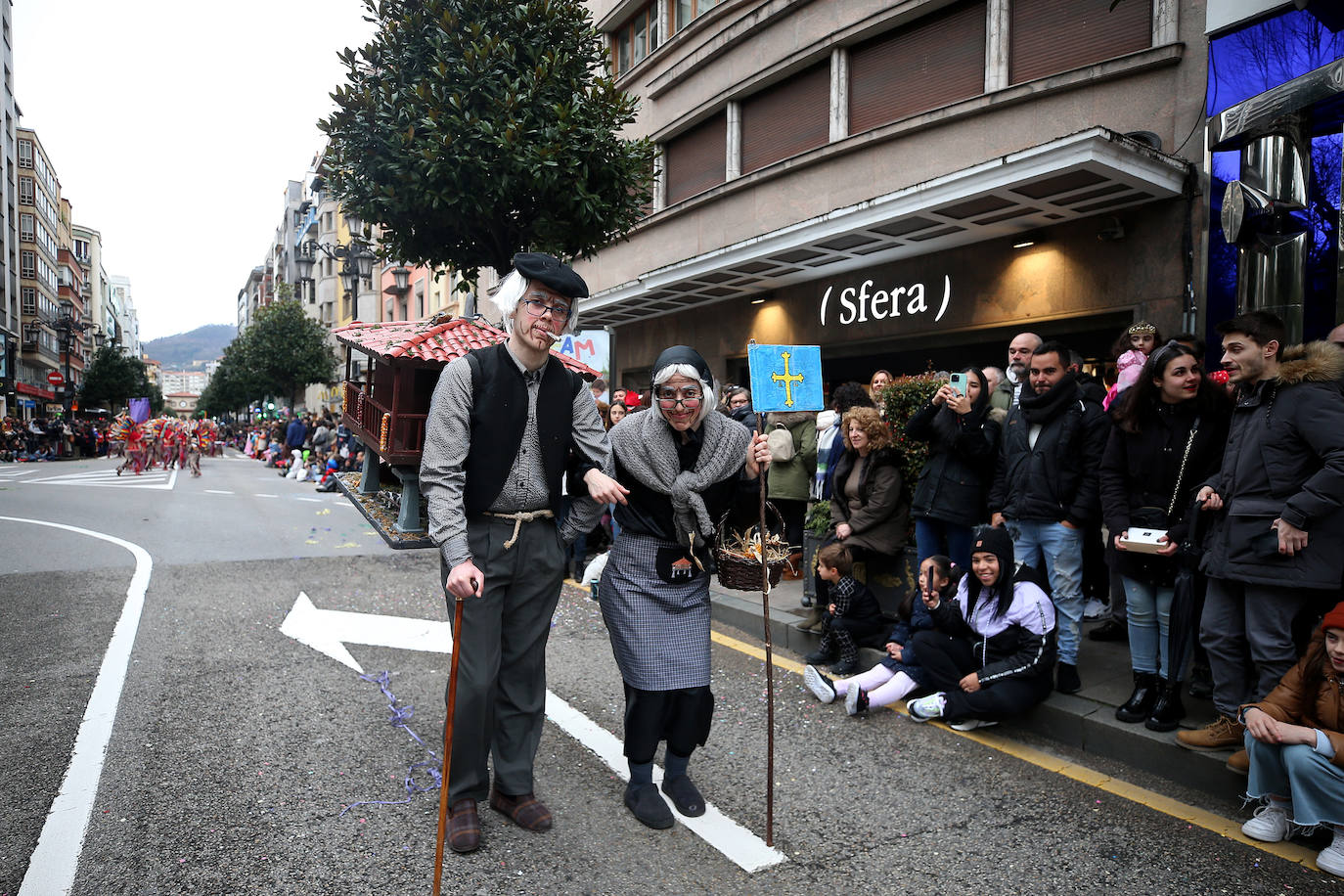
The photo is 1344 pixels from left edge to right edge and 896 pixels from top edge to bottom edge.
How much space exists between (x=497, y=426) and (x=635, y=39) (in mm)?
18474

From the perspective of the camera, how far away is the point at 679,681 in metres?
3.49

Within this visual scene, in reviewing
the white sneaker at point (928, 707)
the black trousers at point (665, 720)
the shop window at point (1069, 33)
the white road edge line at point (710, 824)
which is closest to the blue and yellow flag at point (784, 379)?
the black trousers at point (665, 720)

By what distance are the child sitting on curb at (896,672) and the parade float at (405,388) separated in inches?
154

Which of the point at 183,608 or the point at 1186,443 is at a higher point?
the point at 1186,443

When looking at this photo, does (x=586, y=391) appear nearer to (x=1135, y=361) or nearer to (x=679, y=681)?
(x=679, y=681)

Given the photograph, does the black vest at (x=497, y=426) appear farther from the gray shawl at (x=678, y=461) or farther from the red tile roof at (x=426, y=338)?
the red tile roof at (x=426, y=338)

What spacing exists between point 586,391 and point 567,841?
6.08ft

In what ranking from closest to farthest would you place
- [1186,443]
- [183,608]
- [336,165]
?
[1186,443] → [183,608] → [336,165]

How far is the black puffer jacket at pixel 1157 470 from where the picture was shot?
440 centimetres

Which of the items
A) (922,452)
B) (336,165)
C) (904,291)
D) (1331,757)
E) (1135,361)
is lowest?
(1331,757)

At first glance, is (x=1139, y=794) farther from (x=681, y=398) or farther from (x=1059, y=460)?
(x=681, y=398)

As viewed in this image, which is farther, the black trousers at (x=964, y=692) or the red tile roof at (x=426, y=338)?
the red tile roof at (x=426, y=338)

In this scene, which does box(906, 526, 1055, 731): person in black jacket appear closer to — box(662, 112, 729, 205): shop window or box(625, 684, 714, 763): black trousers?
box(625, 684, 714, 763): black trousers

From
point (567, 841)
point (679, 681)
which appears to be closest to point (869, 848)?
point (679, 681)
